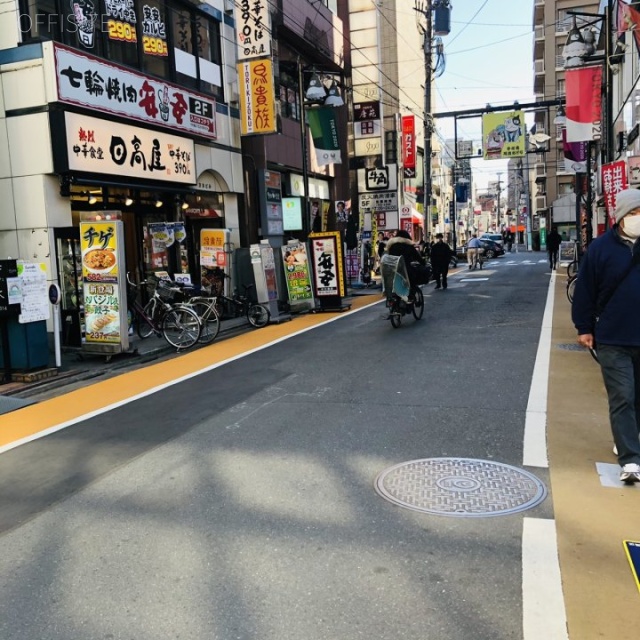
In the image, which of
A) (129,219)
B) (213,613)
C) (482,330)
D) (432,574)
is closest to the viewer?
(213,613)

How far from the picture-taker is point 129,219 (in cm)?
1492

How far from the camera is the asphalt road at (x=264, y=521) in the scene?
3.09 m

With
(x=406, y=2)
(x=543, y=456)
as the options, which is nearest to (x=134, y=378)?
(x=543, y=456)

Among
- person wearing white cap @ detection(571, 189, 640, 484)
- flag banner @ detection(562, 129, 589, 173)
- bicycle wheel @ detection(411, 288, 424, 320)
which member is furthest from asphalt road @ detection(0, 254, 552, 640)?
flag banner @ detection(562, 129, 589, 173)

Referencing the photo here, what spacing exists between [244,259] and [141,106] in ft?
15.6

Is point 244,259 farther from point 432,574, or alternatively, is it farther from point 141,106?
point 432,574

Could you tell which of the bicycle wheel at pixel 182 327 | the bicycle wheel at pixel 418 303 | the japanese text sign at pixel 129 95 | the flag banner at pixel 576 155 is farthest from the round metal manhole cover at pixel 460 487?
the flag banner at pixel 576 155

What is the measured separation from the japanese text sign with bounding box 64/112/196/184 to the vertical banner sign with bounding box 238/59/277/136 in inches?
87.1

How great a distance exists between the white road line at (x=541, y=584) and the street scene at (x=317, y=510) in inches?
0.4

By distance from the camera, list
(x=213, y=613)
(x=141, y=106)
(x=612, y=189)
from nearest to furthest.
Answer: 1. (x=213, y=613)
2. (x=141, y=106)
3. (x=612, y=189)

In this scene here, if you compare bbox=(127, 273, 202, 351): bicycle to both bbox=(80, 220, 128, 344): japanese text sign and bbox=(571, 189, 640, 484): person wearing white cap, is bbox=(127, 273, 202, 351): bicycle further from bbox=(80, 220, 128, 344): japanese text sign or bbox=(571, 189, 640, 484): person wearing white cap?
bbox=(571, 189, 640, 484): person wearing white cap

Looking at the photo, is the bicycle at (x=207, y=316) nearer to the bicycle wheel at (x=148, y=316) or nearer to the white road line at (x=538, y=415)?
the bicycle wheel at (x=148, y=316)

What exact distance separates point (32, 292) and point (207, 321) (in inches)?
146

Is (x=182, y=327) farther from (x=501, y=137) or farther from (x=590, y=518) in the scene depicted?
(x=501, y=137)
